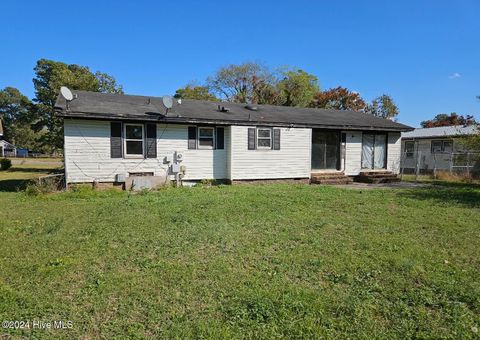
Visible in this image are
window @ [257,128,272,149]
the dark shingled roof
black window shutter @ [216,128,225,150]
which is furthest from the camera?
window @ [257,128,272,149]

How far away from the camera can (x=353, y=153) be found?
1583 centimetres

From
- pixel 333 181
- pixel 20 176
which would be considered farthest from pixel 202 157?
pixel 20 176

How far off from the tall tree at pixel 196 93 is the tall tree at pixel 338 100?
482 inches

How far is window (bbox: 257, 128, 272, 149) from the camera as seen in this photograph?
44.9 feet

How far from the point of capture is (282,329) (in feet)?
9.66

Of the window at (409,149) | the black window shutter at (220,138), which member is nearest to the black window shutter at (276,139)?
the black window shutter at (220,138)

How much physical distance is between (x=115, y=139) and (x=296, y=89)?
2890 cm

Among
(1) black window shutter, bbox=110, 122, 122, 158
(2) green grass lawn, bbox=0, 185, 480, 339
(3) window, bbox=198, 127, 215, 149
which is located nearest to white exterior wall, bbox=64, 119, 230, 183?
(1) black window shutter, bbox=110, 122, 122, 158

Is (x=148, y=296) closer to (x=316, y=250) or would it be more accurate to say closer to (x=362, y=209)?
(x=316, y=250)

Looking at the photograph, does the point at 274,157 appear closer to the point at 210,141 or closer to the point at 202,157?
the point at 210,141

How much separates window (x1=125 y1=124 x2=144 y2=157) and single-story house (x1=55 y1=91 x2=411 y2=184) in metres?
0.02

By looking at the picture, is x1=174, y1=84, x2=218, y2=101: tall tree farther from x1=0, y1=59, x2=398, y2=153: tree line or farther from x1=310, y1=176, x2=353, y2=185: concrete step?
x1=310, y1=176, x2=353, y2=185: concrete step

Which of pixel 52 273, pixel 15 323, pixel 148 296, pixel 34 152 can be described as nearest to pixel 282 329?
pixel 148 296

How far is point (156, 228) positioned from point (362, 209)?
4.94m
